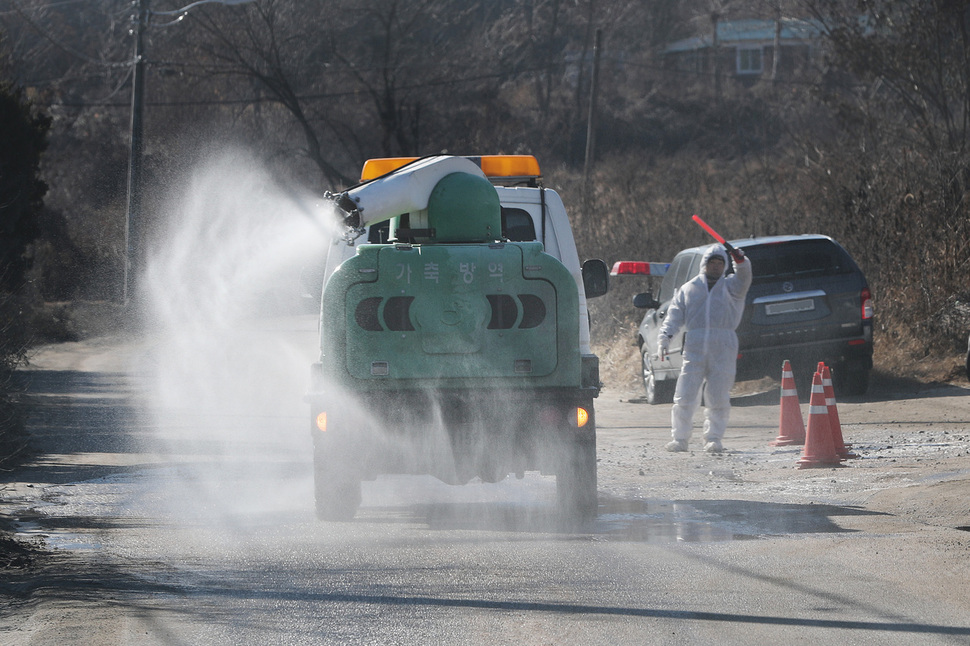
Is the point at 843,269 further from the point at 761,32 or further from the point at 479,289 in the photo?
the point at 761,32

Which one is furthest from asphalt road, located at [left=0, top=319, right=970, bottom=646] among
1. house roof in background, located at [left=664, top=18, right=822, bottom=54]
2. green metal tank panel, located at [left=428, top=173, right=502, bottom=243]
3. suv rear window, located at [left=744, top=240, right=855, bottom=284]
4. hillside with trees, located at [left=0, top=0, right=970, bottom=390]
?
house roof in background, located at [left=664, top=18, right=822, bottom=54]

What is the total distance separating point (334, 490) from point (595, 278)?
256 cm

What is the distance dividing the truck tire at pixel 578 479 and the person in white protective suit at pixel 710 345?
3.92 metres

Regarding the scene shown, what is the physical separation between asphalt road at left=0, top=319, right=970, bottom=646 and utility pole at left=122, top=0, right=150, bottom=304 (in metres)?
16.0

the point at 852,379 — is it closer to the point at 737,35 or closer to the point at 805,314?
the point at 805,314

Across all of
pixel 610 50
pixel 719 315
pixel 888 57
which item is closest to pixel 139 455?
pixel 719 315

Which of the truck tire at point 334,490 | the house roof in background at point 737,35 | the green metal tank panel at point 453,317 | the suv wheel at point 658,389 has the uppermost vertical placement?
the house roof in background at point 737,35

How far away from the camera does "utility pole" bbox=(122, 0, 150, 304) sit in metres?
28.9

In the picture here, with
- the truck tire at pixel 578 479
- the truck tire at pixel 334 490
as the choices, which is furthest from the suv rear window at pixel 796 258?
the truck tire at pixel 334 490

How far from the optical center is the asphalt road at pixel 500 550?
5.47 meters

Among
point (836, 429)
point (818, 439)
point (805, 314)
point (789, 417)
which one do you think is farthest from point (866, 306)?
point (818, 439)

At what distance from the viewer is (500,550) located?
23.6 ft

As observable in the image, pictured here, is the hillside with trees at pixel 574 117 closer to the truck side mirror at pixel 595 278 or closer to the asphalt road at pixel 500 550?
the asphalt road at pixel 500 550

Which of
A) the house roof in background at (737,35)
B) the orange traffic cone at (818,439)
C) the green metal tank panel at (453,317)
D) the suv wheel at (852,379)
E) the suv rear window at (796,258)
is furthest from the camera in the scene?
the house roof in background at (737,35)
